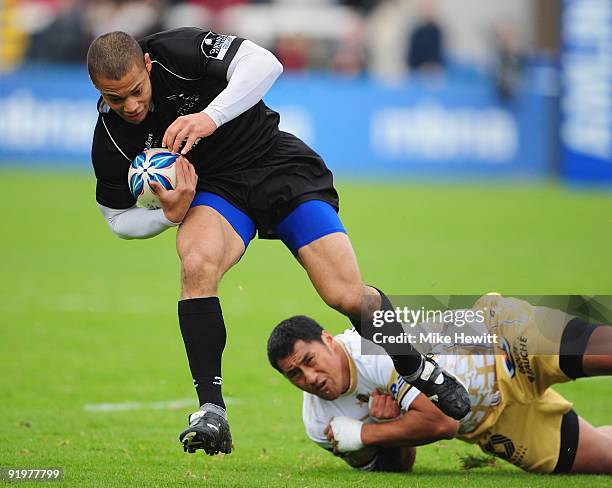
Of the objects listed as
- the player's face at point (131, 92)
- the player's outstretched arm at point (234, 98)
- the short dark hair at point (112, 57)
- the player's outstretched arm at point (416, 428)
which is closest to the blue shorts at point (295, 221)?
the player's outstretched arm at point (234, 98)

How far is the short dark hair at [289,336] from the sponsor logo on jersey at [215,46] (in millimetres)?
1512

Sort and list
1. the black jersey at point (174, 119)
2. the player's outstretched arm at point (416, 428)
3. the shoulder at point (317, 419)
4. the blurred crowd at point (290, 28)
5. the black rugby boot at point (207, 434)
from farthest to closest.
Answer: the blurred crowd at point (290, 28) → the shoulder at point (317, 419) → the black jersey at point (174, 119) → the player's outstretched arm at point (416, 428) → the black rugby boot at point (207, 434)

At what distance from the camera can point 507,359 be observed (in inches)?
252

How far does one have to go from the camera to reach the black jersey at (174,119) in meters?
6.40

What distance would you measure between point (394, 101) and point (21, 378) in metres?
14.3

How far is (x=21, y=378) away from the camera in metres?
8.91

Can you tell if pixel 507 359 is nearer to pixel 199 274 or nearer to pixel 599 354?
pixel 599 354

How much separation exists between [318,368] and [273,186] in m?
1.04

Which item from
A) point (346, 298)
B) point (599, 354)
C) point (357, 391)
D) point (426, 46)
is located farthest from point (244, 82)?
point (426, 46)

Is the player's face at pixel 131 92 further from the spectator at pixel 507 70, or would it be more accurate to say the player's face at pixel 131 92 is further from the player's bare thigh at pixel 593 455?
the spectator at pixel 507 70

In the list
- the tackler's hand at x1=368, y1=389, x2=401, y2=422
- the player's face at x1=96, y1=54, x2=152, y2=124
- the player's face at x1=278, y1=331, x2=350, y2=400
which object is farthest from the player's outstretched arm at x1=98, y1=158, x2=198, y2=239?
the tackler's hand at x1=368, y1=389, x2=401, y2=422

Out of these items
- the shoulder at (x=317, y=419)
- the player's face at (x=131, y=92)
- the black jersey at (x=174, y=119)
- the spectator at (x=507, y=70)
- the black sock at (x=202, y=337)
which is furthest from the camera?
the spectator at (x=507, y=70)

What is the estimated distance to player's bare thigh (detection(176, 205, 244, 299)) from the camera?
19.7 ft

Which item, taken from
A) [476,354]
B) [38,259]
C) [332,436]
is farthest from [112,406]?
[38,259]
